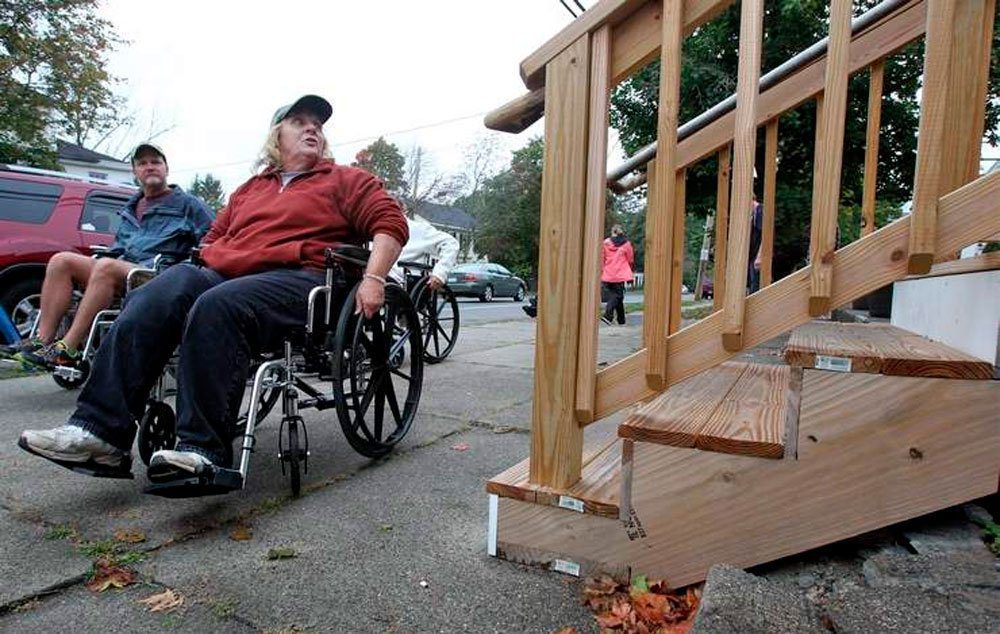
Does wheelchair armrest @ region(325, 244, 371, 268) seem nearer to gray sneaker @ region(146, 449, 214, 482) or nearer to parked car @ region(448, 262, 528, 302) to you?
gray sneaker @ region(146, 449, 214, 482)

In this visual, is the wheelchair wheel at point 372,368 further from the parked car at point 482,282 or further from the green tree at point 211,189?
the green tree at point 211,189

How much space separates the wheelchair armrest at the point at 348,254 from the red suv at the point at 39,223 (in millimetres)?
3918

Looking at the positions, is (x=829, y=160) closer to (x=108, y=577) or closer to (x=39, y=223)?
(x=108, y=577)

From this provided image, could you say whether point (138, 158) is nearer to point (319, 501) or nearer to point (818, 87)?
point (319, 501)

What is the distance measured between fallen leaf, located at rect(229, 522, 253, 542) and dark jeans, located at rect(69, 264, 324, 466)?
193mm

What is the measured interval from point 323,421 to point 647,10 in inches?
92.6

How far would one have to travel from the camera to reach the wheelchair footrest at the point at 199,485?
165 centimetres

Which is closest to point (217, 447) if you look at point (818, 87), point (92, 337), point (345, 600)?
point (345, 600)

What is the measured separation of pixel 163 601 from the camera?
4.64ft

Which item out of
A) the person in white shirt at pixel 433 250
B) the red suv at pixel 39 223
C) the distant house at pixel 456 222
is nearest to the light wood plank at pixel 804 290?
the person in white shirt at pixel 433 250

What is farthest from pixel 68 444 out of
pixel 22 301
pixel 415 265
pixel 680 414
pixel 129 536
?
pixel 22 301

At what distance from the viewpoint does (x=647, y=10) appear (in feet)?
4.79

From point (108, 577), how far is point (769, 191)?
8.32 feet

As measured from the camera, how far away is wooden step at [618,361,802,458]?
138 centimetres
